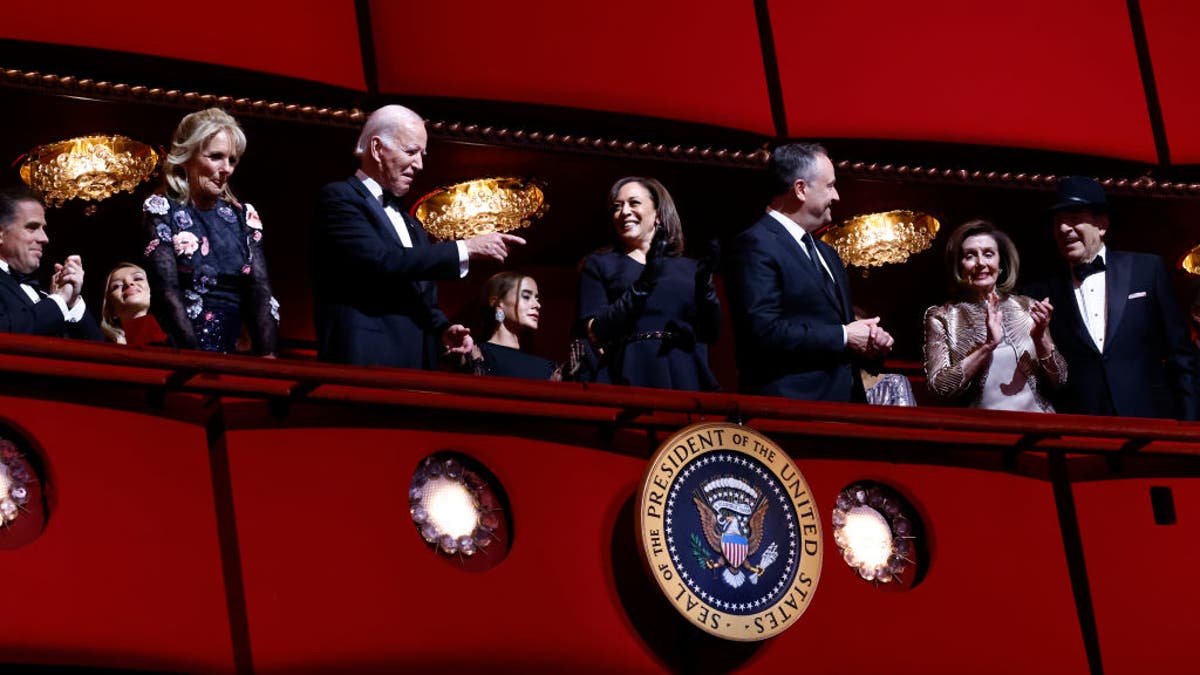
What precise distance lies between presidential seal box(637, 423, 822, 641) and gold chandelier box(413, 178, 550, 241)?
3.16 m

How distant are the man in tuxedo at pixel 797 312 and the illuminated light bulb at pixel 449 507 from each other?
1.07 m

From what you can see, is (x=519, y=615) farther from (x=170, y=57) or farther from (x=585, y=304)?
(x=170, y=57)

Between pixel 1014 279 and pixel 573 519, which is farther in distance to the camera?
pixel 1014 279

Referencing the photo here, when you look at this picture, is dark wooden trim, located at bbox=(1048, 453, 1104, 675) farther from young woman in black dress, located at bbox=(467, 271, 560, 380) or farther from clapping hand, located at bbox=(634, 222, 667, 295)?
young woman in black dress, located at bbox=(467, 271, 560, 380)

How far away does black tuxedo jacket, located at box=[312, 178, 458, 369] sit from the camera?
5.16m

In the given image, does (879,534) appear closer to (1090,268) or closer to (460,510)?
(460,510)

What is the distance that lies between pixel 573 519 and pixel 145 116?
2.99 meters

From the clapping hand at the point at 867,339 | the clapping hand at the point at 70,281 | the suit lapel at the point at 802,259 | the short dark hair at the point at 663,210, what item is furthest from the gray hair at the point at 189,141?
the clapping hand at the point at 867,339

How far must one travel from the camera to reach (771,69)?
8273mm

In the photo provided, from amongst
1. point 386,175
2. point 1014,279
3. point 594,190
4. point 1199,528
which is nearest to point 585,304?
point 386,175

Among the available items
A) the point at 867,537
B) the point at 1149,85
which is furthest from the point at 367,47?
the point at 1149,85

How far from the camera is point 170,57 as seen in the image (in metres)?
6.89

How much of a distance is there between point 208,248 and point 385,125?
2.08 feet

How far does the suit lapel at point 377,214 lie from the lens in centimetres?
536
